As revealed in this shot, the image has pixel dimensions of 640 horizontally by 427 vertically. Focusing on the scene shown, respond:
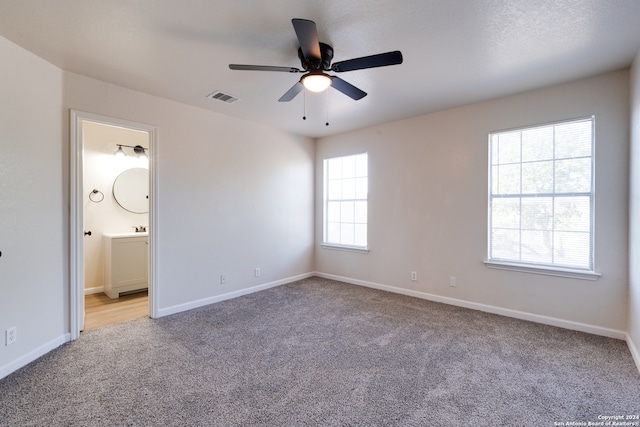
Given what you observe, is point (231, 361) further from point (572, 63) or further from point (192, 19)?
point (572, 63)

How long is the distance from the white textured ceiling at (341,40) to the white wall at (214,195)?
301 mm

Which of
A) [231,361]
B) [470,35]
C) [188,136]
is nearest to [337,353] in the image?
[231,361]

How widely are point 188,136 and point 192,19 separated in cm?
185

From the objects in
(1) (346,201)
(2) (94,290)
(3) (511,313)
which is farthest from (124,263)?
(3) (511,313)

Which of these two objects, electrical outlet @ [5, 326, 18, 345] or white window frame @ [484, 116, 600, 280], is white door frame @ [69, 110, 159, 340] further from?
white window frame @ [484, 116, 600, 280]

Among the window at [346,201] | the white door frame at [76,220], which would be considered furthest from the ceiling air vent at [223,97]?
the window at [346,201]

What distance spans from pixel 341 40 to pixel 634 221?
9.79 feet

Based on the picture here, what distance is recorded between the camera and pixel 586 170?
2.97 metres

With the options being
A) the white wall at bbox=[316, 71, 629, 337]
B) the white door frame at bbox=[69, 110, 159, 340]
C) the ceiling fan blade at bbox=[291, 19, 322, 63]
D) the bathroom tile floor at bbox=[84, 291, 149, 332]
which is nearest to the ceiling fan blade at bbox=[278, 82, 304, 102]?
the ceiling fan blade at bbox=[291, 19, 322, 63]

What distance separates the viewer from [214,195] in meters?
3.95

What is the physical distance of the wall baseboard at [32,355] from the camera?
2225mm

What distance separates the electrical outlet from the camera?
7.41 ft

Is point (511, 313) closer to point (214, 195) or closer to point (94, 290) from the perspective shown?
point (214, 195)

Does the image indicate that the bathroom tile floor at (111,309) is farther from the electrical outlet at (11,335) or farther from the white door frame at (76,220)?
the electrical outlet at (11,335)
